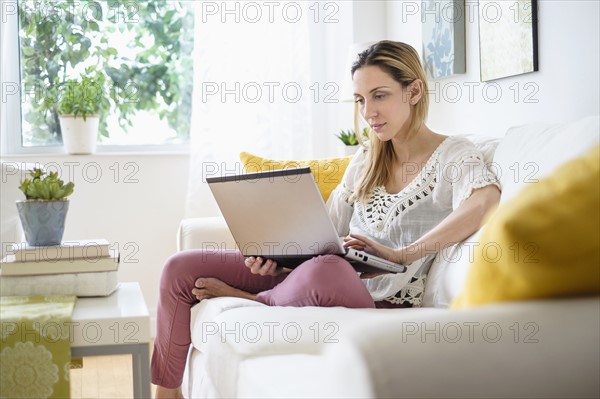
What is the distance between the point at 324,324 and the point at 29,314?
1.97 feet

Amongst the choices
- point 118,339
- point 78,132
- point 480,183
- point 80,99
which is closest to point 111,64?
point 80,99

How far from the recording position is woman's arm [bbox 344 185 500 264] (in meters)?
1.98

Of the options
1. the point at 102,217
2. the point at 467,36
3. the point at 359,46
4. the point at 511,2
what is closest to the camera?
the point at 511,2

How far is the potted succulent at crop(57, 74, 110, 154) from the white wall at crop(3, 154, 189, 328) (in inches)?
2.7

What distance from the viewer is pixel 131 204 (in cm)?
411

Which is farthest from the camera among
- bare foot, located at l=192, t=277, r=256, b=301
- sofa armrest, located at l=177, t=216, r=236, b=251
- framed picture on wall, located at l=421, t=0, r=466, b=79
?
framed picture on wall, located at l=421, t=0, r=466, b=79

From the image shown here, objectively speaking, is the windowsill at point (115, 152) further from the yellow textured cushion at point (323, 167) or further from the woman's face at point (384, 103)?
the woman's face at point (384, 103)

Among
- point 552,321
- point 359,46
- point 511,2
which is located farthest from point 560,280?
point 359,46

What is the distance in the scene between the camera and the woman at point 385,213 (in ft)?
6.63

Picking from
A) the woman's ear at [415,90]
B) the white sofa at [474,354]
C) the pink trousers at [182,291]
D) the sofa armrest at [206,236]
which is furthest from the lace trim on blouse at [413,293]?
the white sofa at [474,354]

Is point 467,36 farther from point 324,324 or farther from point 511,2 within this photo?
point 324,324

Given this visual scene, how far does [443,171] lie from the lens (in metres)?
2.12

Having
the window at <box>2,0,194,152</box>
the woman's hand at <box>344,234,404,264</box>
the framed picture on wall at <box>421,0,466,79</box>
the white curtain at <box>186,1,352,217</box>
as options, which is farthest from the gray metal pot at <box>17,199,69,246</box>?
the window at <box>2,0,194,152</box>

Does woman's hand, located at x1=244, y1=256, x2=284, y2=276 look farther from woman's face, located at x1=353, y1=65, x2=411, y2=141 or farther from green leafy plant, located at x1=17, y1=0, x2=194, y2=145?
green leafy plant, located at x1=17, y1=0, x2=194, y2=145
